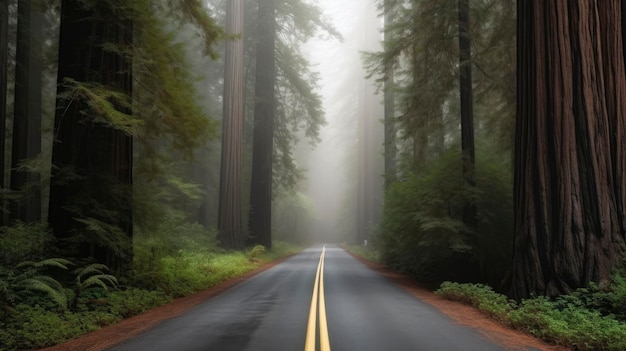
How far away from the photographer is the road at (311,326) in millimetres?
5844

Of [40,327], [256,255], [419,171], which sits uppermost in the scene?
[419,171]

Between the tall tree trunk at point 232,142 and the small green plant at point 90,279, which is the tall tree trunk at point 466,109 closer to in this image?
the small green plant at point 90,279

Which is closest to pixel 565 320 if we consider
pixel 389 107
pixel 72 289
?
pixel 72 289

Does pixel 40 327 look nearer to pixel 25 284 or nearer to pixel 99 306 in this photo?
pixel 25 284

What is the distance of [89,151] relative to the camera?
9.60 m

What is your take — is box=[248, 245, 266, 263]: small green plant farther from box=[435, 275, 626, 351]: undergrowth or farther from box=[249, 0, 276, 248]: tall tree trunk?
box=[435, 275, 626, 351]: undergrowth

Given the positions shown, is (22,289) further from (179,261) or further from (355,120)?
(355,120)

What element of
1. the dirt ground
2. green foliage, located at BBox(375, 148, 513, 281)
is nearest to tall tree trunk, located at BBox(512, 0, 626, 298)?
the dirt ground

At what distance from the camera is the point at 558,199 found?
8.13m

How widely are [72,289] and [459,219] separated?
1006 centimetres

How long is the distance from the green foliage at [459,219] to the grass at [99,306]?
672cm

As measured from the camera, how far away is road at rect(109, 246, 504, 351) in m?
5.84

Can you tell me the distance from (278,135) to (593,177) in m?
23.1

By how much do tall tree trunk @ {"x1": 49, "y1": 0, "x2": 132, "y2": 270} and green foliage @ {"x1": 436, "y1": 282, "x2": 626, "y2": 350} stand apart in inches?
306
